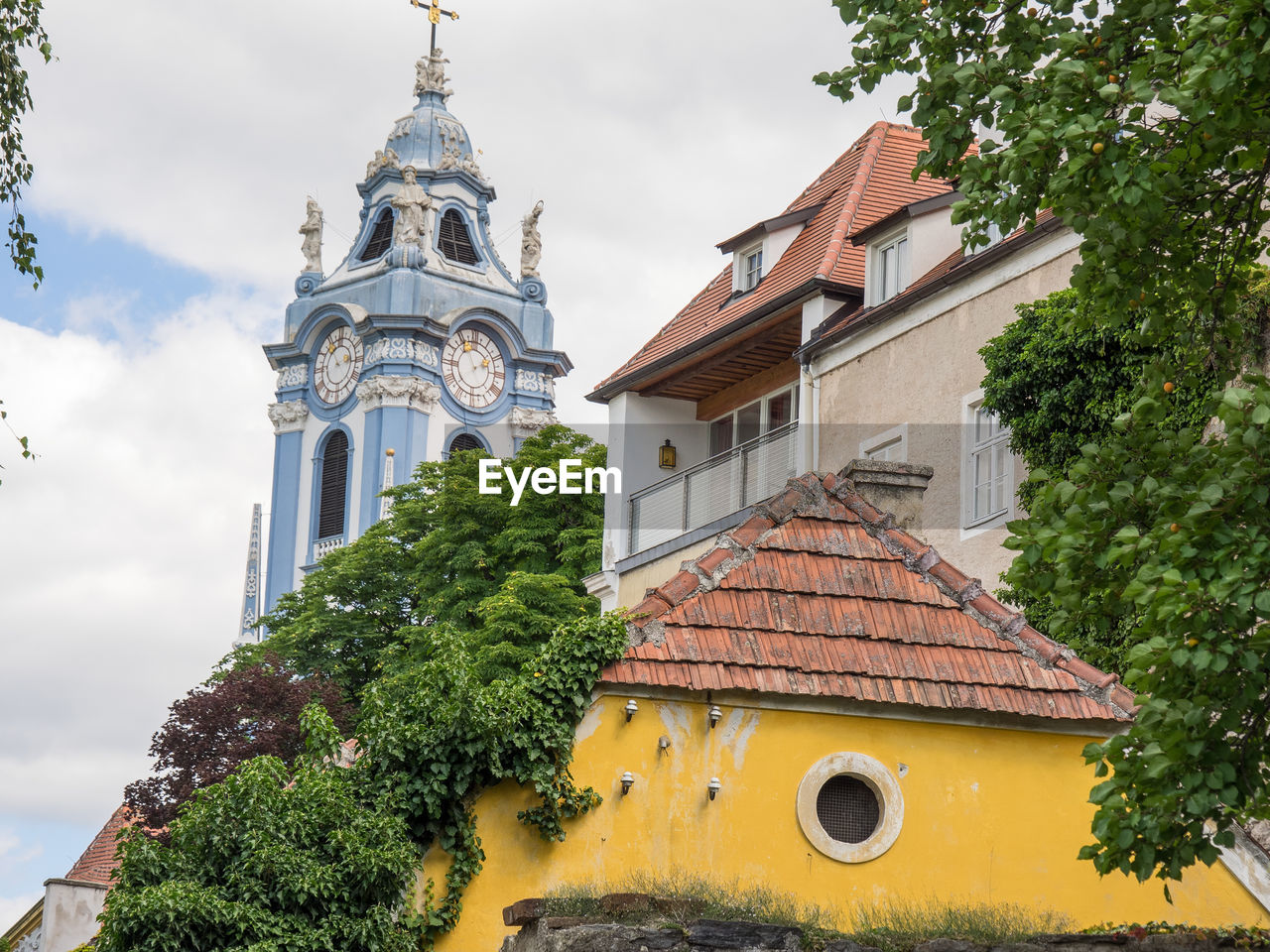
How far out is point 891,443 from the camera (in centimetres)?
2391

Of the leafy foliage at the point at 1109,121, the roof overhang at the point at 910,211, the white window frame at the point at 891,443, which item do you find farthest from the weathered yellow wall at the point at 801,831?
the roof overhang at the point at 910,211

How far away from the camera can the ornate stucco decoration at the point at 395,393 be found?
70875 mm

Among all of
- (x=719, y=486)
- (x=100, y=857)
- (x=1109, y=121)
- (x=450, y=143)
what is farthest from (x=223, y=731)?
(x=450, y=143)

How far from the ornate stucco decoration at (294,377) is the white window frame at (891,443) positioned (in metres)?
53.1

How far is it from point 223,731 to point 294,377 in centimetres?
3823

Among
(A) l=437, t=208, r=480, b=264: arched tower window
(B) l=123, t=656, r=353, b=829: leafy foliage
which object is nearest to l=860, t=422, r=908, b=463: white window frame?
(B) l=123, t=656, r=353, b=829: leafy foliage

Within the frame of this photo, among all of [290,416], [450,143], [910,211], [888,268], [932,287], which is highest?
[450,143]

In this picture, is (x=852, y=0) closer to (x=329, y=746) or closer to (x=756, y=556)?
(x=756, y=556)

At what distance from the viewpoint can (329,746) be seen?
47.3 feet

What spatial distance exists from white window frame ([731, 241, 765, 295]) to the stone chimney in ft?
38.1

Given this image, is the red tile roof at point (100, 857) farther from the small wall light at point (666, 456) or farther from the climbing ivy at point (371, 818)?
the climbing ivy at point (371, 818)

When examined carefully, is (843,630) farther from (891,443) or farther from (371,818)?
(891,443)

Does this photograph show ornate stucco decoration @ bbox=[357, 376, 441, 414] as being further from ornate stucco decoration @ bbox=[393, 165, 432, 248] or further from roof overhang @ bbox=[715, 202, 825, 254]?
roof overhang @ bbox=[715, 202, 825, 254]

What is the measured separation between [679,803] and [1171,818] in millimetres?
5531
